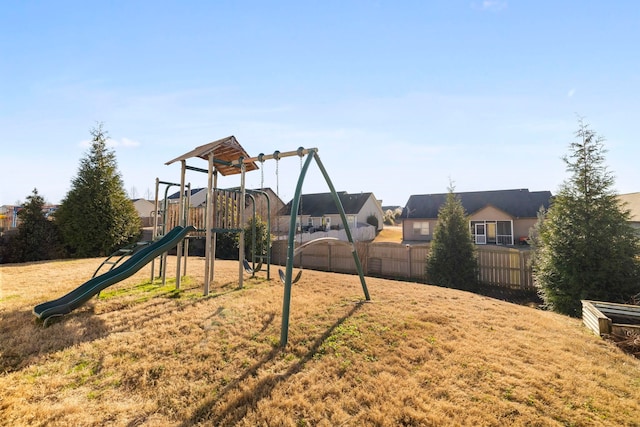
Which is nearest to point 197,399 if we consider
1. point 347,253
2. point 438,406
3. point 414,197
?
point 438,406

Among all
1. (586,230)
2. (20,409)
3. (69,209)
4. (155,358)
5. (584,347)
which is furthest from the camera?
(69,209)

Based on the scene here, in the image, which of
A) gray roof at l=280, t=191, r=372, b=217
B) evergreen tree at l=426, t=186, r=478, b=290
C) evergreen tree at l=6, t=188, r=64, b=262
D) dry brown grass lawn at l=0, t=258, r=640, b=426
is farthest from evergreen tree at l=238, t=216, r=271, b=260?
gray roof at l=280, t=191, r=372, b=217

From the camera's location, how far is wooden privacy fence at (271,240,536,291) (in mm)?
12391

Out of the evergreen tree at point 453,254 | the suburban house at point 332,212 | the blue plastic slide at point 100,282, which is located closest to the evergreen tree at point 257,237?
the blue plastic slide at point 100,282

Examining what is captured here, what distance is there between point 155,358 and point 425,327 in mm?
4304

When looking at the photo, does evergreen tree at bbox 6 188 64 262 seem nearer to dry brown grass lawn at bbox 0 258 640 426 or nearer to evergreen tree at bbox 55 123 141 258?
evergreen tree at bbox 55 123 141 258

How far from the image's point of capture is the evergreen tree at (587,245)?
8094mm

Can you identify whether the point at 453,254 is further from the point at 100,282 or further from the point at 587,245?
the point at 100,282

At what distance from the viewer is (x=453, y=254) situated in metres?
12.7

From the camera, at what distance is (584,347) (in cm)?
478

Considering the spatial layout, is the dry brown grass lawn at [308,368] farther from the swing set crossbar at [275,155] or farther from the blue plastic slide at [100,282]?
the swing set crossbar at [275,155]

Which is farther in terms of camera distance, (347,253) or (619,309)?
(347,253)

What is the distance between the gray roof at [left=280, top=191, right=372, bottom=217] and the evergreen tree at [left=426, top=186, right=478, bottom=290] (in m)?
21.3

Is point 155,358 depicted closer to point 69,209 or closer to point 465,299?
point 465,299
